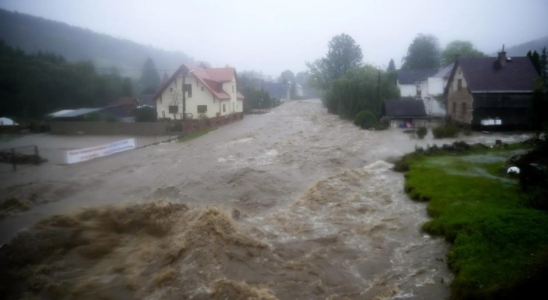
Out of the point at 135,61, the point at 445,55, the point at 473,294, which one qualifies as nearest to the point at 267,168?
the point at 473,294

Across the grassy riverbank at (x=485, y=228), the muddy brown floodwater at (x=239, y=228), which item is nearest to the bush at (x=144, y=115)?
the muddy brown floodwater at (x=239, y=228)

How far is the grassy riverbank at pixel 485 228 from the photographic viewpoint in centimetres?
630

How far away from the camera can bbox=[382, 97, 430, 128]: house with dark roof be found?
1348 inches

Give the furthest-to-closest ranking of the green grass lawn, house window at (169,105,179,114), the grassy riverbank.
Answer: house window at (169,105,179,114) → the green grass lawn → the grassy riverbank

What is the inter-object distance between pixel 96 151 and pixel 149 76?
40.0 meters

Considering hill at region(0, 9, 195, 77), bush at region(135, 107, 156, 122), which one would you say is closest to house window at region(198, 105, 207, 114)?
bush at region(135, 107, 156, 122)

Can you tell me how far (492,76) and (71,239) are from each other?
32.7m

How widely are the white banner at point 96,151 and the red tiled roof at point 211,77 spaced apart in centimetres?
1406

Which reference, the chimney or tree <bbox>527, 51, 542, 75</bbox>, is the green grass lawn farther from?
tree <bbox>527, 51, 542, 75</bbox>

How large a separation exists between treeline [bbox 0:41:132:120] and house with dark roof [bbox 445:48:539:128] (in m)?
27.9

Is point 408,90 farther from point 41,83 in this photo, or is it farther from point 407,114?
point 41,83

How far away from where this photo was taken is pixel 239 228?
1078 centimetres

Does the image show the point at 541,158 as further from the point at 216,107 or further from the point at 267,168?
the point at 216,107

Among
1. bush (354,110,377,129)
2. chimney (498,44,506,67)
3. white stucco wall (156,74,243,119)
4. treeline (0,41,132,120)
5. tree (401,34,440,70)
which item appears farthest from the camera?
tree (401,34,440,70)
